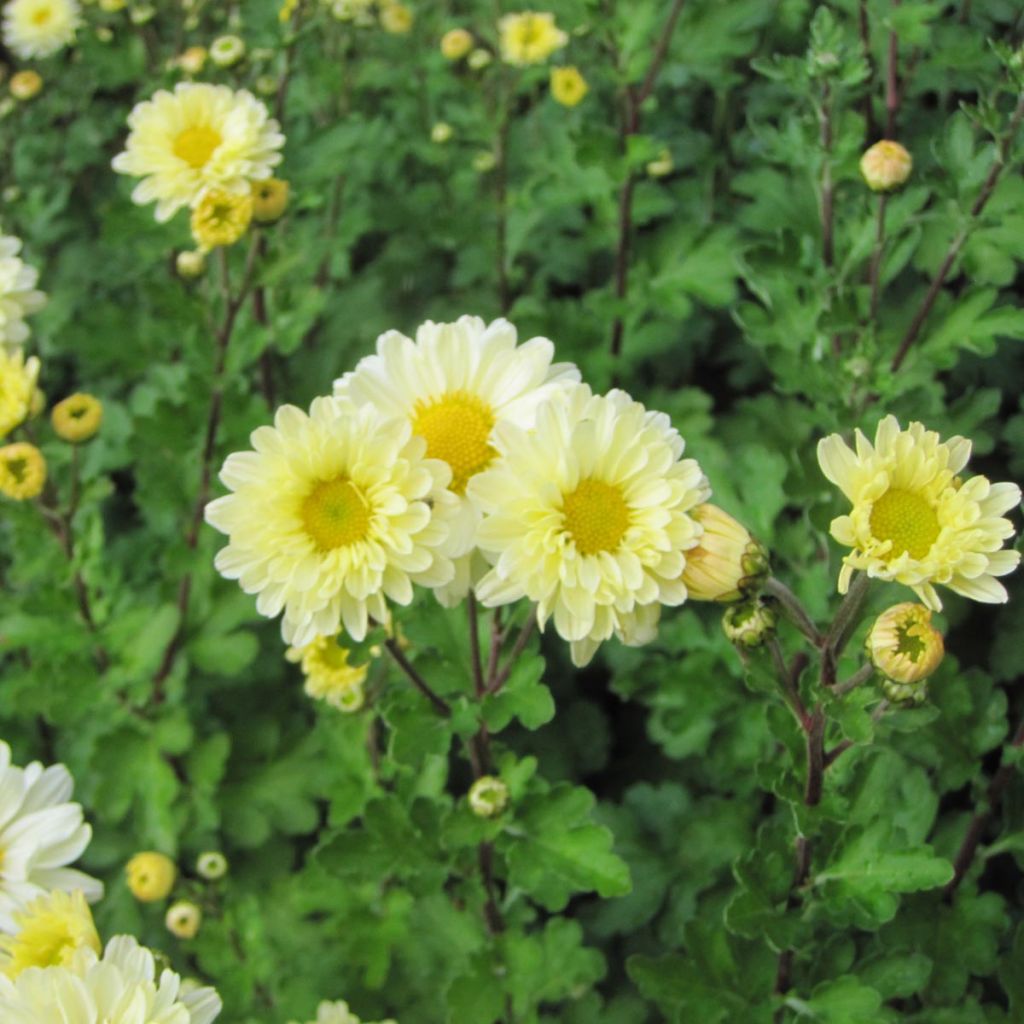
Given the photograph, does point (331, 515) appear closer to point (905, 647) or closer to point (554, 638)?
point (905, 647)

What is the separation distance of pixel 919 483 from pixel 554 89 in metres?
1.78

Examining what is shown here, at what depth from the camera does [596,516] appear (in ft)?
4.05

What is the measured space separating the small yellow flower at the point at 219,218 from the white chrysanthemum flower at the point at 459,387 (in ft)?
2.54

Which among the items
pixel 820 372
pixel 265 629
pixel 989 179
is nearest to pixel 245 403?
pixel 265 629

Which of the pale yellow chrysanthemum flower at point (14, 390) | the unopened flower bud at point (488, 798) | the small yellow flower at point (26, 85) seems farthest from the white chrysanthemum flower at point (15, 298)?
the small yellow flower at point (26, 85)

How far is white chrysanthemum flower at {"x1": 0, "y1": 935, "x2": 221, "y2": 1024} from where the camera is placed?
3.68 feet

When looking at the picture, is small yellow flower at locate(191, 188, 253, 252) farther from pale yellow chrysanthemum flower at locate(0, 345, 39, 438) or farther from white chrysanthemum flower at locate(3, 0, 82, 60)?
white chrysanthemum flower at locate(3, 0, 82, 60)

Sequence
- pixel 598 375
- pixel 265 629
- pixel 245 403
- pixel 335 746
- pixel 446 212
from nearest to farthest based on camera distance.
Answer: pixel 335 746 < pixel 245 403 < pixel 598 375 < pixel 265 629 < pixel 446 212

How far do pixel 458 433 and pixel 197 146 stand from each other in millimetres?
1126

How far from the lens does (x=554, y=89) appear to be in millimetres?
2672

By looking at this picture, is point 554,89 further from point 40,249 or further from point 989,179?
point 40,249

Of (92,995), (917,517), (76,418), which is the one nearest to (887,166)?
(917,517)

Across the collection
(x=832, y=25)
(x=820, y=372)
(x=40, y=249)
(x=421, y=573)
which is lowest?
(x=40, y=249)

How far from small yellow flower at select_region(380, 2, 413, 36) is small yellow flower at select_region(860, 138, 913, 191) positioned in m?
1.76
